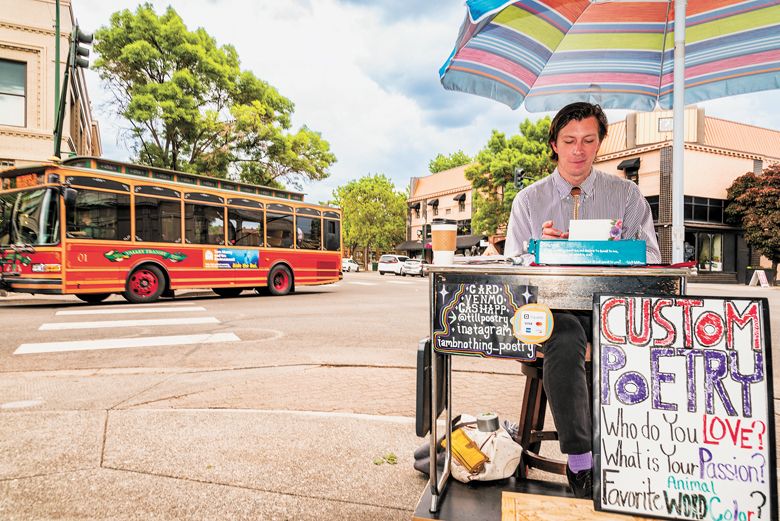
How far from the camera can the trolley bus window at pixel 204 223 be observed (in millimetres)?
13297

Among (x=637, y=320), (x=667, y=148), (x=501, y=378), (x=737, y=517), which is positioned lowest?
(x=501, y=378)

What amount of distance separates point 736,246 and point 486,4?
36.4m

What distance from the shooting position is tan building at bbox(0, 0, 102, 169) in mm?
18484

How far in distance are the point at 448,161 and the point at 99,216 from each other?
63.8 meters

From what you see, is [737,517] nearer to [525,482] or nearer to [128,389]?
[525,482]

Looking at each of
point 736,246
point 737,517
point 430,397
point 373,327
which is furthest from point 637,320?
point 736,246

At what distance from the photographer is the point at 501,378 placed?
5.38 meters

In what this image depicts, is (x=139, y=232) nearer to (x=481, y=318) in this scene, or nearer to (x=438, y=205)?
(x=481, y=318)

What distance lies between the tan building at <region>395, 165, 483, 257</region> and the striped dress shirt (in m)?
41.9

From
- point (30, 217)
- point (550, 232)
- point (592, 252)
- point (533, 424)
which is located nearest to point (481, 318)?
point (592, 252)

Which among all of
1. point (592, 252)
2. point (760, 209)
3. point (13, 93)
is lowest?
point (592, 252)

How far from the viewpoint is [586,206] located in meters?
2.92

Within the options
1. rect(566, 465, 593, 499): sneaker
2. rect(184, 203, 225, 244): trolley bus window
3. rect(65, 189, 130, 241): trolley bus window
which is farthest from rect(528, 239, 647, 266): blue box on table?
rect(184, 203, 225, 244): trolley bus window

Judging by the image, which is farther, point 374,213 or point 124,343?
point 374,213
